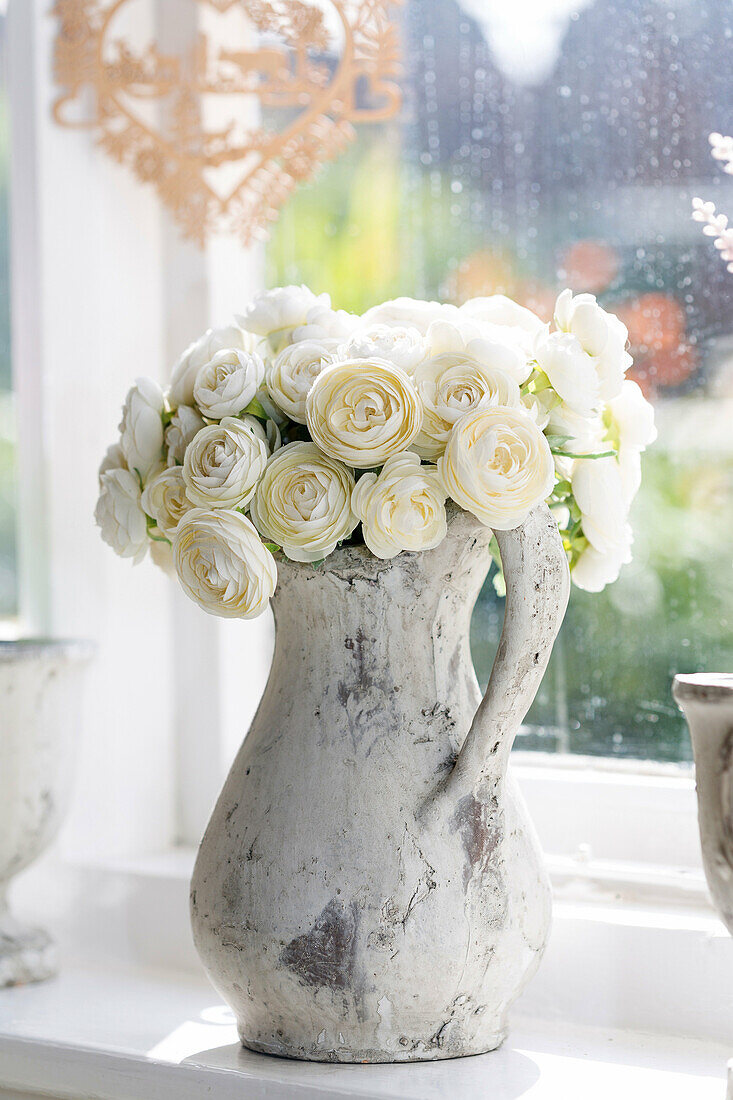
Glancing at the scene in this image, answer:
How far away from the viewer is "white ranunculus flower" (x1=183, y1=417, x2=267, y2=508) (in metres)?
0.78

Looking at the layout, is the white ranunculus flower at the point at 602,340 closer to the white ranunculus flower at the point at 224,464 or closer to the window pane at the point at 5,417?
the white ranunculus flower at the point at 224,464

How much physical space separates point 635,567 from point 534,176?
0.37 metres

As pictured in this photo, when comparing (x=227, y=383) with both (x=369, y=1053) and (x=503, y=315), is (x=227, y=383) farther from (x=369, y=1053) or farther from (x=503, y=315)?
(x=369, y=1053)

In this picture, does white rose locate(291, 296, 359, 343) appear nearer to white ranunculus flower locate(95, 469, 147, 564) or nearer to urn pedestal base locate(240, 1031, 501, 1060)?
white ranunculus flower locate(95, 469, 147, 564)

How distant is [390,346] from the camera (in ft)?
2.64

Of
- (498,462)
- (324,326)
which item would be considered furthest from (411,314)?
(498,462)

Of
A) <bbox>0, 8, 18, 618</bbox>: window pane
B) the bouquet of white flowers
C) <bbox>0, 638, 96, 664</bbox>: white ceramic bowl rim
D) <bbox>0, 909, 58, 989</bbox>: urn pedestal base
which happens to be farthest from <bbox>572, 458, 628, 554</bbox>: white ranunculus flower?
<bbox>0, 8, 18, 618</bbox>: window pane

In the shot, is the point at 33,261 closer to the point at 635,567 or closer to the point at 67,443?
the point at 67,443

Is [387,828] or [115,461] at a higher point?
[115,461]

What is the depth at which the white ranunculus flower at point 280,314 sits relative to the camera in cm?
88

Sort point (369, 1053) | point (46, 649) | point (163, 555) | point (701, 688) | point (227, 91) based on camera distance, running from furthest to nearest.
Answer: point (227, 91) < point (46, 649) < point (163, 555) < point (369, 1053) < point (701, 688)

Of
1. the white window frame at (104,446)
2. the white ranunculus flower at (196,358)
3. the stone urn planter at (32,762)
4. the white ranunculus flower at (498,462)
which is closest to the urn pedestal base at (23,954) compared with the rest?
the stone urn planter at (32,762)

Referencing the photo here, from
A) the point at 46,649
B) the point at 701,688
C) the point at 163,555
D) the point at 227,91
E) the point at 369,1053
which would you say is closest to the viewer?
the point at 701,688

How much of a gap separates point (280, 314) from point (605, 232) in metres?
0.38
